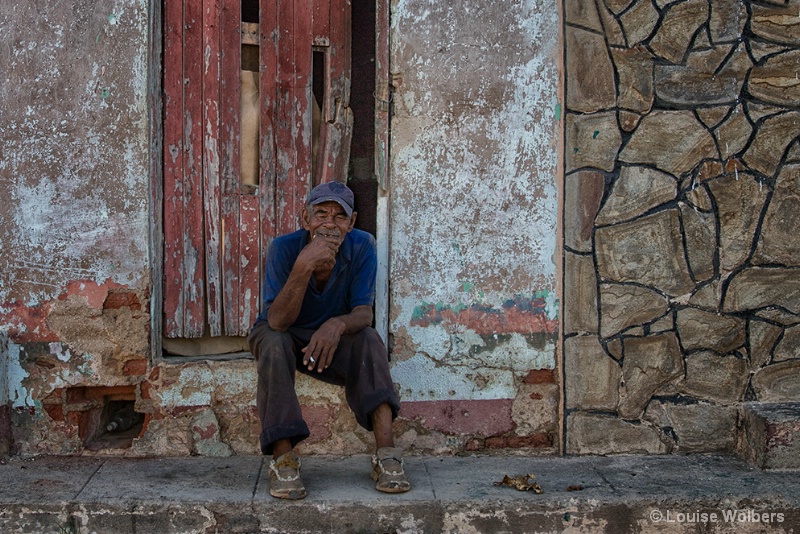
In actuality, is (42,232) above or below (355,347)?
above

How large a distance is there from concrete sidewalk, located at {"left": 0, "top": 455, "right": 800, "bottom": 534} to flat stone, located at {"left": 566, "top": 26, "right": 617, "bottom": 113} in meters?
1.92

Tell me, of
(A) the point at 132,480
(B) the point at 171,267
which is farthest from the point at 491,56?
(A) the point at 132,480

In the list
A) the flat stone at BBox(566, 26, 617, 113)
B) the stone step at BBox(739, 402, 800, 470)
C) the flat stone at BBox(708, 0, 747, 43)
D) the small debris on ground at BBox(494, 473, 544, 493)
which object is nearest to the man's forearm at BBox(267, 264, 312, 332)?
the small debris on ground at BBox(494, 473, 544, 493)

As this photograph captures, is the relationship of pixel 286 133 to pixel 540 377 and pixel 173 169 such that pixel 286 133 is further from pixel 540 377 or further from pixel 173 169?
pixel 540 377

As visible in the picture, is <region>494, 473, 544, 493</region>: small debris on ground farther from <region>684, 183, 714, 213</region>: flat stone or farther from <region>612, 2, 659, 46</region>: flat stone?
<region>612, 2, 659, 46</region>: flat stone

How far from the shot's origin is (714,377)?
4.20m

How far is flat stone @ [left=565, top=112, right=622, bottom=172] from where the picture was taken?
13.6ft

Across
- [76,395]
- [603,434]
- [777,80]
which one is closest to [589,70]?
[777,80]

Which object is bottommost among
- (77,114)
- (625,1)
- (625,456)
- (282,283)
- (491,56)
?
(625,456)

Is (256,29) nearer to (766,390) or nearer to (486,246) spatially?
(486,246)

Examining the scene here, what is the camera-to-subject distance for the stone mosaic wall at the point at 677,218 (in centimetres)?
414

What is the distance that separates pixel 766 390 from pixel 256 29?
3364 millimetres

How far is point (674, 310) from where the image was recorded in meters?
4.18

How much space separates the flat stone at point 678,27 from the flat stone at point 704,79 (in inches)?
3.1
